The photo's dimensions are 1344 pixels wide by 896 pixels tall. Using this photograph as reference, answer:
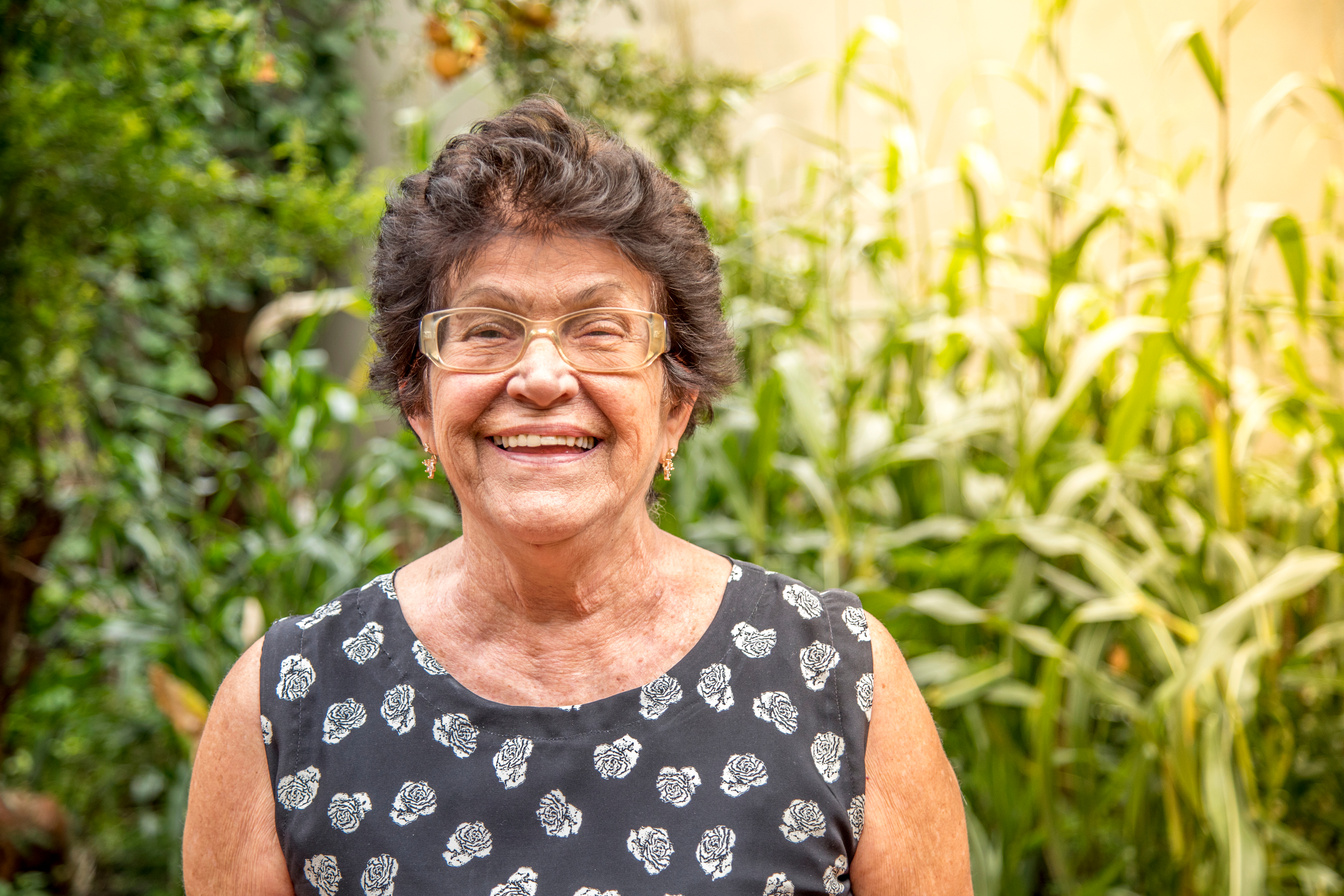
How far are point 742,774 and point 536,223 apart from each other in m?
0.54

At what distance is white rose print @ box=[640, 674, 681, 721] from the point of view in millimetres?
974

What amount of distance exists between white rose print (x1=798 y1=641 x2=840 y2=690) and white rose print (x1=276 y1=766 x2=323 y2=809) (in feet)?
1.53

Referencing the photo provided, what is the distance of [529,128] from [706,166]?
1312 mm

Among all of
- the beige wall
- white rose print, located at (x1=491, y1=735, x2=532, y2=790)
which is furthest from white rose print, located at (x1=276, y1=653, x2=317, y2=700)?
the beige wall

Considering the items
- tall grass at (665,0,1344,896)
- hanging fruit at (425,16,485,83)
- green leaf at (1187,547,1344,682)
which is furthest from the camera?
hanging fruit at (425,16,485,83)

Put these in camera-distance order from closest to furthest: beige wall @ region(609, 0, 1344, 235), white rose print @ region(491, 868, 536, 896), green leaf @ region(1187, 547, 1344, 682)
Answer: white rose print @ region(491, 868, 536, 896) → green leaf @ region(1187, 547, 1344, 682) → beige wall @ region(609, 0, 1344, 235)

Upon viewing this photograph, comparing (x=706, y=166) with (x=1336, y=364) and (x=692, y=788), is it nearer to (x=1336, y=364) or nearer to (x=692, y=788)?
(x=1336, y=364)

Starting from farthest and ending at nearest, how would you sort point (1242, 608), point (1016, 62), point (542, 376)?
point (1016, 62) < point (1242, 608) < point (542, 376)

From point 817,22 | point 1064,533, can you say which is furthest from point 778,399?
point 817,22

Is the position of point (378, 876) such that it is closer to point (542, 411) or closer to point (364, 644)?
point (364, 644)

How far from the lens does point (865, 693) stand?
3.29 feet

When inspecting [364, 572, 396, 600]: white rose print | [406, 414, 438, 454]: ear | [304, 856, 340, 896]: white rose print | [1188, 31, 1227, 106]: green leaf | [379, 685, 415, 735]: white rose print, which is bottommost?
[304, 856, 340, 896]: white rose print

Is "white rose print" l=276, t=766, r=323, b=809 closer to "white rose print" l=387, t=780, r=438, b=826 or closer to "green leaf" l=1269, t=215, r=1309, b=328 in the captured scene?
"white rose print" l=387, t=780, r=438, b=826

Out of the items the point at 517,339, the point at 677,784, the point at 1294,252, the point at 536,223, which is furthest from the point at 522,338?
the point at 1294,252
